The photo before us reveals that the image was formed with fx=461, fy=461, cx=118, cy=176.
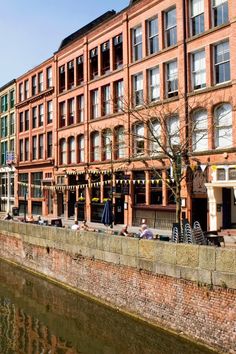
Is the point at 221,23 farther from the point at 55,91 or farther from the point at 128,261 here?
the point at 55,91

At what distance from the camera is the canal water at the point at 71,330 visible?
14.0 m

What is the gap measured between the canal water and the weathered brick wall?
19.7 inches

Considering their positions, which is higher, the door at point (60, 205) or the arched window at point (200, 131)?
the arched window at point (200, 131)

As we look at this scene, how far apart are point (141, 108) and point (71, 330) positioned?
60.2 feet

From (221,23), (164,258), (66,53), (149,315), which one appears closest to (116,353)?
(149,315)

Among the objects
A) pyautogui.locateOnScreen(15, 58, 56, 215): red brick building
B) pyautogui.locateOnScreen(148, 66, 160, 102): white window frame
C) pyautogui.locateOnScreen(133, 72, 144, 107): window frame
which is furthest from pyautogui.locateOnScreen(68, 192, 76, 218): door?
pyautogui.locateOnScreen(148, 66, 160, 102): white window frame

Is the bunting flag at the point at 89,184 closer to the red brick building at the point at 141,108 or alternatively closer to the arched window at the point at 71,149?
the red brick building at the point at 141,108

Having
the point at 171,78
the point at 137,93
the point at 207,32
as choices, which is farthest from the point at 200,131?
the point at 137,93

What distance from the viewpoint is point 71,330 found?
53.1ft

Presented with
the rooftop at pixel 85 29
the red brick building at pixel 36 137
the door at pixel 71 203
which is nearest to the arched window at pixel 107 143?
the door at pixel 71 203

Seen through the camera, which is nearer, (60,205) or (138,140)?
(138,140)

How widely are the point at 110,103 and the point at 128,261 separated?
1999 cm

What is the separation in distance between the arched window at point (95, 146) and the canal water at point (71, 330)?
16947 millimetres

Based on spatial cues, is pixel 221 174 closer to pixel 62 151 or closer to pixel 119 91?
pixel 119 91
